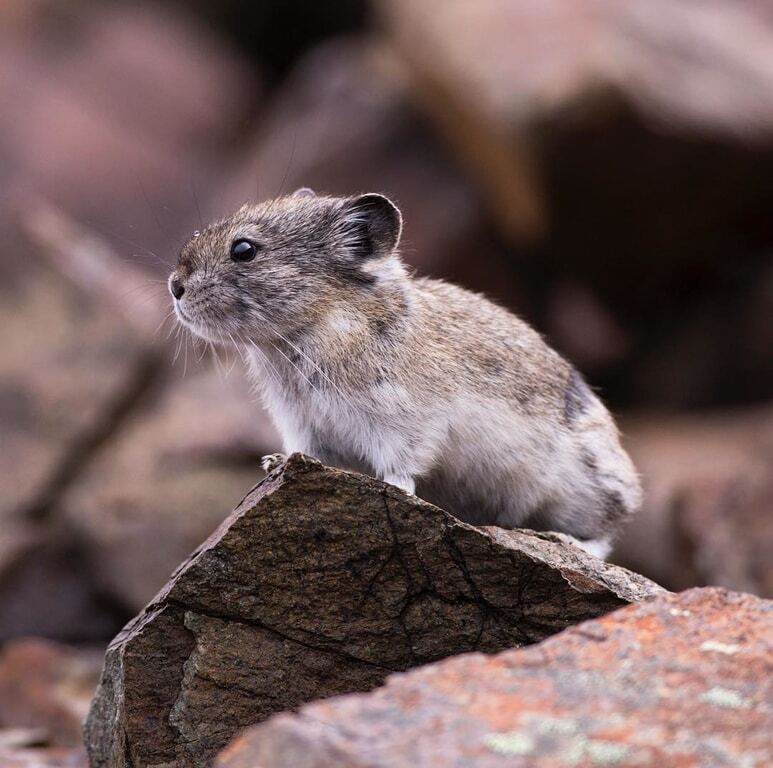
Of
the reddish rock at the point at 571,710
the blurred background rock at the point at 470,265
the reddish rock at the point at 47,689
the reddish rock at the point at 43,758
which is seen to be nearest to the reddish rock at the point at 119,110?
the blurred background rock at the point at 470,265

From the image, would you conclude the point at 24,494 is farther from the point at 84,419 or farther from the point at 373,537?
the point at 373,537

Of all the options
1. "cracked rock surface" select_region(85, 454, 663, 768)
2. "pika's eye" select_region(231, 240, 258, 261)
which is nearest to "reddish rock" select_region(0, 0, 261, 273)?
"pika's eye" select_region(231, 240, 258, 261)

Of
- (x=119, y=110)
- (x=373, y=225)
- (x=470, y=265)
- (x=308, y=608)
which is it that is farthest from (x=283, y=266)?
(x=119, y=110)

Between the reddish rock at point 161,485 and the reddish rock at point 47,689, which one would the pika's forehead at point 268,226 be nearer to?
the reddish rock at point 47,689

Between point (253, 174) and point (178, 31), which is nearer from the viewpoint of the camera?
point (253, 174)

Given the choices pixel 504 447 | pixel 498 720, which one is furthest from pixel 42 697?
pixel 498 720

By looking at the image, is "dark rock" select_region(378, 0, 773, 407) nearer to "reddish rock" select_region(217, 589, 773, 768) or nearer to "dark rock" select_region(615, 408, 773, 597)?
"dark rock" select_region(615, 408, 773, 597)

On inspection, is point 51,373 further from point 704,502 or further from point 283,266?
point 283,266
